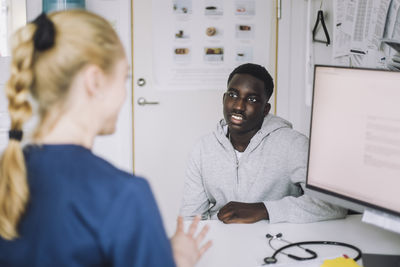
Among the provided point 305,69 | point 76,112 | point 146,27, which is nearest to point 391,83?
point 76,112

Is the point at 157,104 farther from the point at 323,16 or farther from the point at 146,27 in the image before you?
the point at 323,16

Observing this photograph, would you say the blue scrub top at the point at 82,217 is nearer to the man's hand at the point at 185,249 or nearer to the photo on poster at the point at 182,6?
the man's hand at the point at 185,249

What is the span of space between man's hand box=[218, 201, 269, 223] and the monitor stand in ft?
1.21

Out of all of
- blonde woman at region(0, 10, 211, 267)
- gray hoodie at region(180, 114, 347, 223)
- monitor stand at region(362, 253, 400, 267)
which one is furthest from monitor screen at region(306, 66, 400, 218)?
blonde woman at region(0, 10, 211, 267)

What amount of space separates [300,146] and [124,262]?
3.71 ft

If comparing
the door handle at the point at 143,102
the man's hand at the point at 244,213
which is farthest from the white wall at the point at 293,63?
the man's hand at the point at 244,213

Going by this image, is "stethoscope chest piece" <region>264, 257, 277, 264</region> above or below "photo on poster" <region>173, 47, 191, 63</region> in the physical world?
below

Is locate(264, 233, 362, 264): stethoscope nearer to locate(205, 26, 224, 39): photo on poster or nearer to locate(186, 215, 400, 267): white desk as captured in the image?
locate(186, 215, 400, 267): white desk

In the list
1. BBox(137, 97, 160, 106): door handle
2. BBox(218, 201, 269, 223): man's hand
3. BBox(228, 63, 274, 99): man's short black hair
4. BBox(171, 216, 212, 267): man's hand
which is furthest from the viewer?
BBox(137, 97, 160, 106): door handle

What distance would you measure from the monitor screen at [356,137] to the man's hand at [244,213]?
0.20 m

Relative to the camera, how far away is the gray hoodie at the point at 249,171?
183 centimetres

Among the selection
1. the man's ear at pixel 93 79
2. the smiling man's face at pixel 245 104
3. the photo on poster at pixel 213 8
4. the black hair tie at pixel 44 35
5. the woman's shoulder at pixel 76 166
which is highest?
the photo on poster at pixel 213 8

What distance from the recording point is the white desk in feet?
4.32

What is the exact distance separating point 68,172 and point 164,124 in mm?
2418
